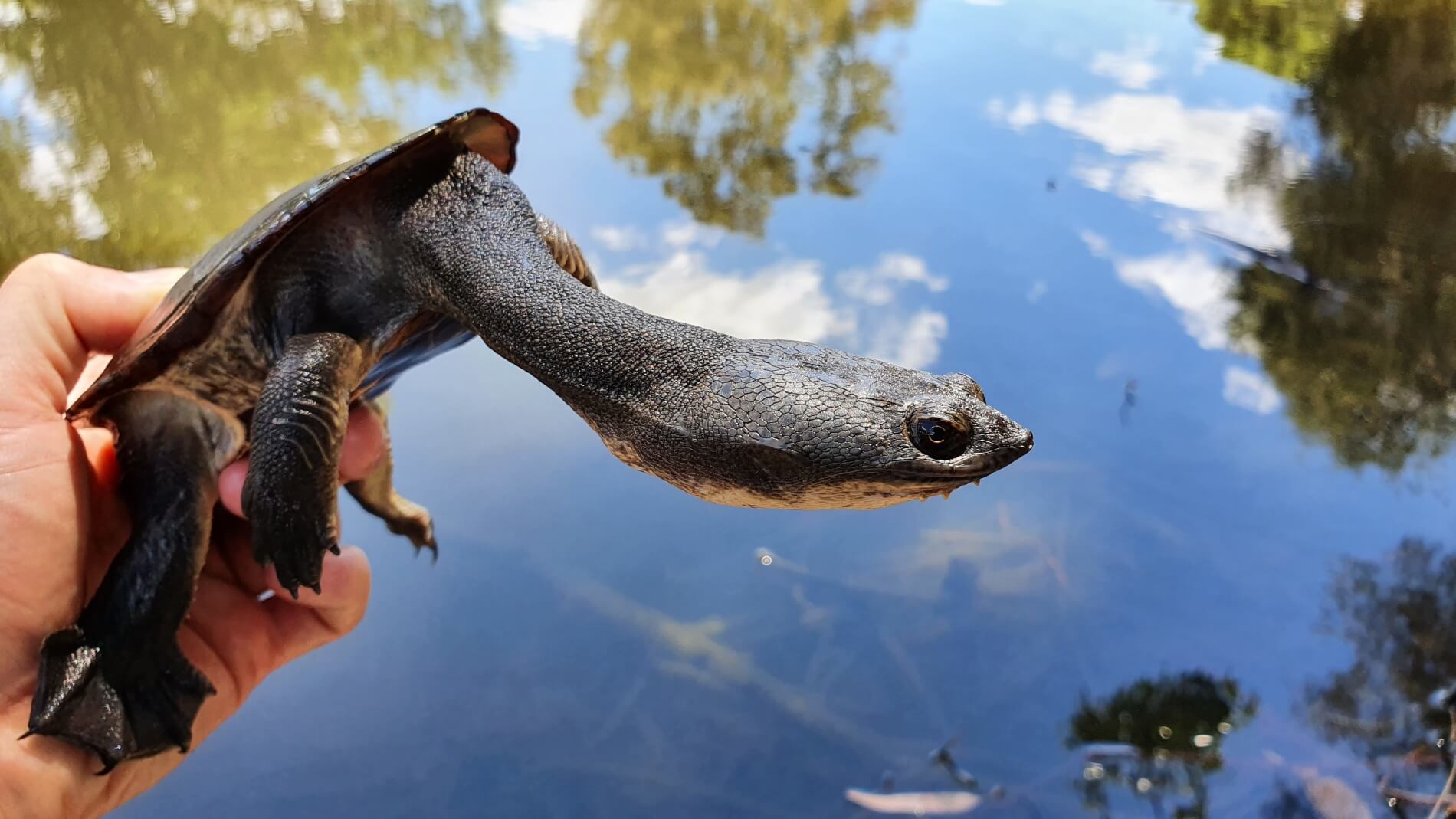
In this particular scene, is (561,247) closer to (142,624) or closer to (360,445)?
(360,445)

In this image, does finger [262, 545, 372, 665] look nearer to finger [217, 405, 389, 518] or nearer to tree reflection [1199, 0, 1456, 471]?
finger [217, 405, 389, 518]

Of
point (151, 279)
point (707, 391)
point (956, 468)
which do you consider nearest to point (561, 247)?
point (707, 391)

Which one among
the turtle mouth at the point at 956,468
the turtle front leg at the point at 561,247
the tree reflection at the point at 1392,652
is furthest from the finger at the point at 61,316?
the tree reflection at the point at 1392,652

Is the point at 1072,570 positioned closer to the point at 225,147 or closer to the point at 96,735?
the point at 96,735

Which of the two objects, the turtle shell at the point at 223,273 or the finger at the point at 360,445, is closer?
the turtle shell at the point at 223,273

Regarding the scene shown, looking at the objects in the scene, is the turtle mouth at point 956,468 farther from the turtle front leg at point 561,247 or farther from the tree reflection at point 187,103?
the tree reflection at point 187,103

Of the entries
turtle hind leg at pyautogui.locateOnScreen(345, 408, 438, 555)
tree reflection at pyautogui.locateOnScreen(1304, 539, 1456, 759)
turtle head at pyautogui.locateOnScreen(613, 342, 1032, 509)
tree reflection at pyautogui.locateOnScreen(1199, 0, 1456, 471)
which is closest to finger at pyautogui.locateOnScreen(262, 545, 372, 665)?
turtle hind leg at pyautogui.locateOnScreen(345, 408, 438, 555)

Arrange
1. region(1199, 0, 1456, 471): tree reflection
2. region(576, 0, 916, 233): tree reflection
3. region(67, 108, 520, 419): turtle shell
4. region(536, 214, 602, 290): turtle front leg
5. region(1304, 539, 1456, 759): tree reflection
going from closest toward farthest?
region(67, 108, 520, 419): turtle shell → region(536, 214, 602, 290): turtle front leg → region(1304, 539, 1456, 759): tree reflection → region(1199, 0, 1456, 471): tree reflection → region(576, 0, 916, 233): tree reflection

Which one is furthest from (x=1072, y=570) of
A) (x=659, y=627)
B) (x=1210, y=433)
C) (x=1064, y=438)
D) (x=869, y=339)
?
(x=659, y=627)
